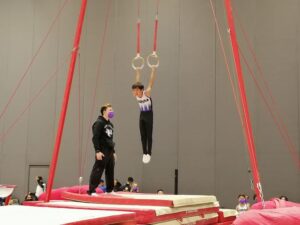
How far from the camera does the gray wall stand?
1084 cm

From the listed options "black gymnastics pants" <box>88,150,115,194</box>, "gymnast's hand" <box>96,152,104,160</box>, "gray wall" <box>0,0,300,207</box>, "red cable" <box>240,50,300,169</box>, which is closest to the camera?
"gymnast's hand" <box>96,152,104,160</box>

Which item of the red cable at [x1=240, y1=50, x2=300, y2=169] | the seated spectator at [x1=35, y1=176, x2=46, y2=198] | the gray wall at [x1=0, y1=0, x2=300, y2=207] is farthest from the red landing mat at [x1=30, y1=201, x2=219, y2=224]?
the seated spectator at [x1=35, y1=176, x2=46, y2=198]

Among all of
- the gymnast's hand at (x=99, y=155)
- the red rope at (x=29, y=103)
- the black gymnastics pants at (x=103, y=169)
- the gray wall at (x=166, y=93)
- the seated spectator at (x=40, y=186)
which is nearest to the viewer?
the gymnast's hand at (x=99, y=155)

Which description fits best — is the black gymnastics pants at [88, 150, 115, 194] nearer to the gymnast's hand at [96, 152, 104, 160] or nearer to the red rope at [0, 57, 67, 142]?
the gymnast's hand at [96, 152, 104, 160]

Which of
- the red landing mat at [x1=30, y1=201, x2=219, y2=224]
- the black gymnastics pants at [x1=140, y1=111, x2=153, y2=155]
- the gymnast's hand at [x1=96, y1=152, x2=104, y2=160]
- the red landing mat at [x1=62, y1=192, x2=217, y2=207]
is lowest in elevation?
the red landing mat at [x1=30, y1=201, x2=219, y2=224]

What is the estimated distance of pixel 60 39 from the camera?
46.6 feet

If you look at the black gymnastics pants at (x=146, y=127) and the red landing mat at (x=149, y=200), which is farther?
the black gymnastics pants at (x=146, y=127)

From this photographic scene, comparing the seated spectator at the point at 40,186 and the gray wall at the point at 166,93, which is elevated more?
the gray wall at the point at 166,93

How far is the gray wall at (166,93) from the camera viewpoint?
10836 millimetres

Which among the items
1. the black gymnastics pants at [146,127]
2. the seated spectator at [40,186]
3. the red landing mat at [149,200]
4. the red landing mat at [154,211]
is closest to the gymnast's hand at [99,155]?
the red landing mat at [149,200]

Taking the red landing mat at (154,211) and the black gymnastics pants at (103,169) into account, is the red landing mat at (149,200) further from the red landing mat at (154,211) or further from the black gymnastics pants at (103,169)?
the black gymnastics pants at (103,169)

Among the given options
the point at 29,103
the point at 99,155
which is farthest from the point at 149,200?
the point at 29,103

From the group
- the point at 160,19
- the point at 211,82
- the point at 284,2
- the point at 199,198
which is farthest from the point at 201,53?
the point at 199,198

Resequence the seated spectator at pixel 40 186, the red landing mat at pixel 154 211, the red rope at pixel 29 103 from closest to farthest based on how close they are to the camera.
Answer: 1. the red landing mat at pixel 154 211
2. the seated spectator at pixel 40 186
3. the red rope at pixel 29 103
